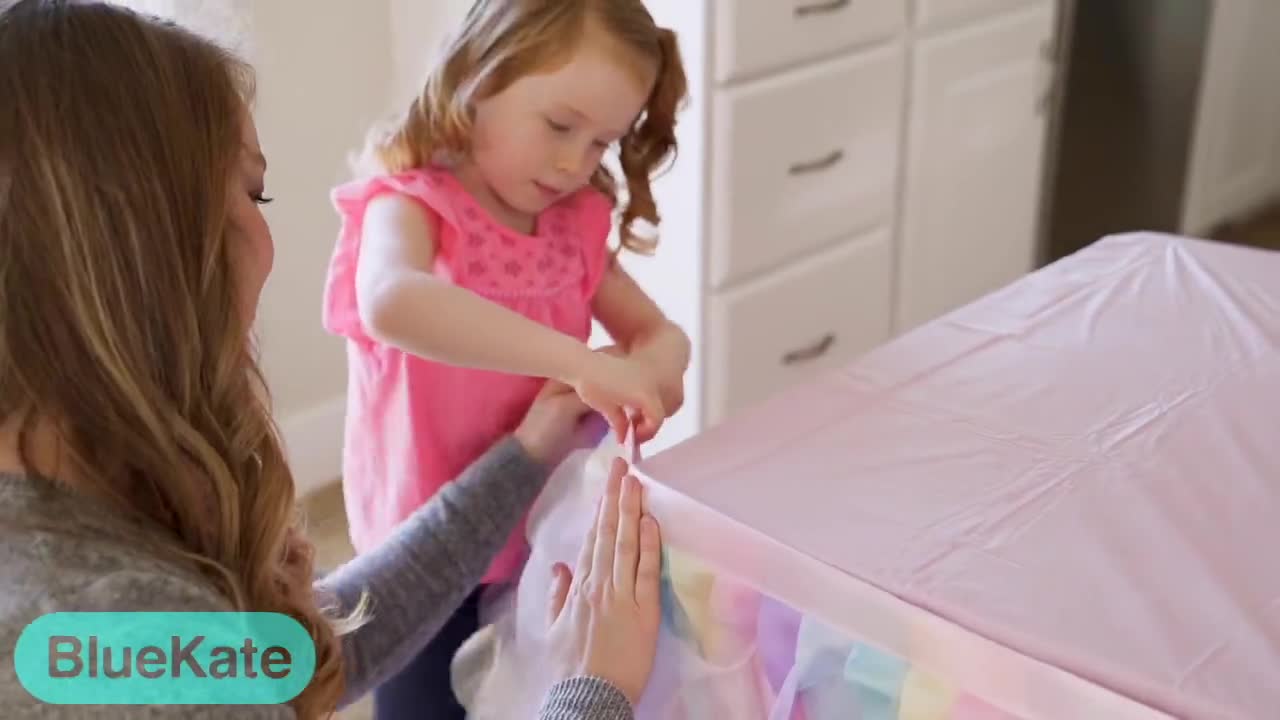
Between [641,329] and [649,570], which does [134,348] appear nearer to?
[649,570]

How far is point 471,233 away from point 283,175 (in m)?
1.00

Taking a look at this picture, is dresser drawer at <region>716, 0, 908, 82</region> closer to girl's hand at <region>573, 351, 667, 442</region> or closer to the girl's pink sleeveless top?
the girl's pink sleeveless top

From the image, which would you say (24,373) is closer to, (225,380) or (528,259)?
(225,380)

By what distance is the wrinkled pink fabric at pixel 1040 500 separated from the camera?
0.72m

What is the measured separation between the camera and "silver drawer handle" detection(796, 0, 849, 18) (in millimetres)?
1978

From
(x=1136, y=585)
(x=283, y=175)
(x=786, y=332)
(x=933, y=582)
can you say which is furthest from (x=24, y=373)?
(x=786, y=332)

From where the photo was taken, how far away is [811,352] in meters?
2.22

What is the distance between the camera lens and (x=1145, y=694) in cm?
69

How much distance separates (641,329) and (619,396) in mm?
232

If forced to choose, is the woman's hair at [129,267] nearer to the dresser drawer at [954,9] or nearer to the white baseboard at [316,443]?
the white baseboard at [316,443]

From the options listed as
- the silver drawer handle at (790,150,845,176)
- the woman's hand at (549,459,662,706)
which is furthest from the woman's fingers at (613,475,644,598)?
the silver drawer handle at (790,150,845,176)

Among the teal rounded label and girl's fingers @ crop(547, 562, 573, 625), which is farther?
girl's fingers @ crop(547, 562, 573, 625)

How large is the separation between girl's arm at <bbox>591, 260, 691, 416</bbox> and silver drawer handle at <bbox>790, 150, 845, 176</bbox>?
858 millimetres

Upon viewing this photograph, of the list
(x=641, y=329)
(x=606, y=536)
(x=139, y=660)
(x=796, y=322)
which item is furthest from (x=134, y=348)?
(x=796, y=322)
